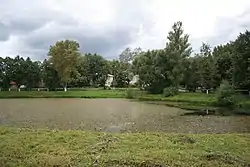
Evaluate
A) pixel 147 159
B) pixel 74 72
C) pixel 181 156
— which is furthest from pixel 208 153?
pixel 74 72

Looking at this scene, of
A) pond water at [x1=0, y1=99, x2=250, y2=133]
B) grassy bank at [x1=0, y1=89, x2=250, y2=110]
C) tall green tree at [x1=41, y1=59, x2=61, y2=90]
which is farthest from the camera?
tall green tree at [x1=41, y1=59, x2=61, y2=90]

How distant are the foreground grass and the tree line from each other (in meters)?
35.0

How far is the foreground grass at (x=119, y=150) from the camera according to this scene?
9617 millimetres

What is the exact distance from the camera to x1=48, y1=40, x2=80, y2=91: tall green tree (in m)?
71.8

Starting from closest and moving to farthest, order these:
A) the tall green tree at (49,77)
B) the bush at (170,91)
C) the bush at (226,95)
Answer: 1. the bush at (226,95)
2. the bush at (170,91)
3. the tall green tree at (49,77)

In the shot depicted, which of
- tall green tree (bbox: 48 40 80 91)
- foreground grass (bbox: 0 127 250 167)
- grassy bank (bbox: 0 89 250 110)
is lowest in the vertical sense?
foreground grass (bbox: 0 127 250 167)

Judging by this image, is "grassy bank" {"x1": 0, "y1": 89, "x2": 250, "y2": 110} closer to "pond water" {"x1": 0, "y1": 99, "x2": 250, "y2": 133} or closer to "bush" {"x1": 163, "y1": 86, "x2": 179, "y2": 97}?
"bush" {"x1": 163, "y1": 86, "x2": 179, "y2": 97}

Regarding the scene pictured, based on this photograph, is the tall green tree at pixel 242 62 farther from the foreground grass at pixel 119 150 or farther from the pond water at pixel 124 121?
the foreground grass at pixel 119 150

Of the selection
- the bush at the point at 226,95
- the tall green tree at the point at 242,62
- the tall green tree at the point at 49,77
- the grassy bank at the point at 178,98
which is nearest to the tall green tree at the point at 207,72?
the grassy bank at the point at 178,98

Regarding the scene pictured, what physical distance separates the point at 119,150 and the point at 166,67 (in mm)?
54081

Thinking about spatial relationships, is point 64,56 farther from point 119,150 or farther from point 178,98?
point 119,150

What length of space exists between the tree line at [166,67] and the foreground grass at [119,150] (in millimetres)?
35041

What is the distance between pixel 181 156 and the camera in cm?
1040

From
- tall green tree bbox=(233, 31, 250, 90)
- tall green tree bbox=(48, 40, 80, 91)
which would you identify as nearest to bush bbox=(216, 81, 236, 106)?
tall green tree bbox=(233, 31, 250, 90)
